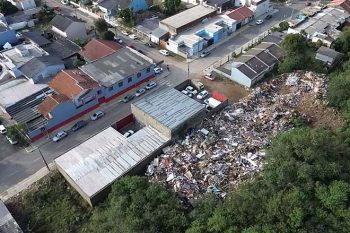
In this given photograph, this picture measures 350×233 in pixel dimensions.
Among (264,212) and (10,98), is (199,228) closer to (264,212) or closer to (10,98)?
(264,212)

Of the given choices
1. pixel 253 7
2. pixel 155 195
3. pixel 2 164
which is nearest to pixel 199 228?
pixel 155 195

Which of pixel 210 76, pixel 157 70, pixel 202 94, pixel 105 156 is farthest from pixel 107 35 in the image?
pixel 105 156

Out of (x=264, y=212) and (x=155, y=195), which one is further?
(x=155, y=195)

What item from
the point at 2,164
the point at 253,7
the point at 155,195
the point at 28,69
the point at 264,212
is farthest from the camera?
the point at 253,7

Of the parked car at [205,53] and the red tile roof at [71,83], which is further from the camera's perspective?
the parked car at [205,53]

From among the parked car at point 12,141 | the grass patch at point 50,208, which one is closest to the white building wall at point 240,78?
the grass patch at point 50,208

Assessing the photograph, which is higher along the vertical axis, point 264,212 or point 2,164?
point 264,212

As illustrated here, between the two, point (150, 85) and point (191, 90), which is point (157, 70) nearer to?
point (150, 85)

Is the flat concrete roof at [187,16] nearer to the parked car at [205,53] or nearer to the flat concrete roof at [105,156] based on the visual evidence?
the parked car at [205,53]
